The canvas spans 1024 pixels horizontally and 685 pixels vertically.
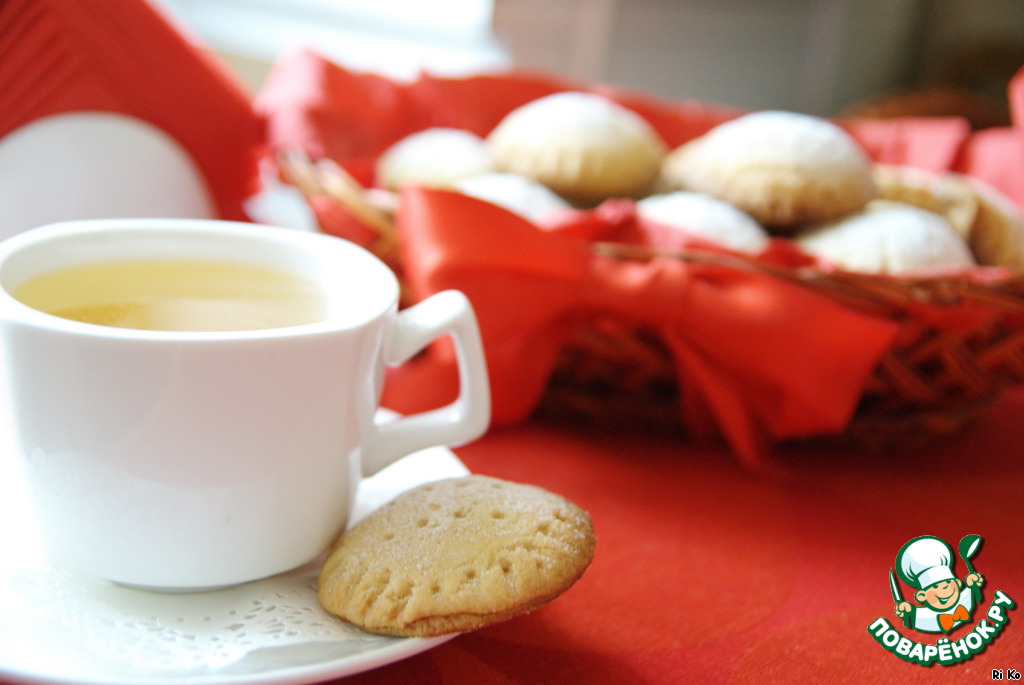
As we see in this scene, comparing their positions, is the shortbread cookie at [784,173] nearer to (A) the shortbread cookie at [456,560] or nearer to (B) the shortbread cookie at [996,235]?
(B) the shortbread cookie at [996,235]

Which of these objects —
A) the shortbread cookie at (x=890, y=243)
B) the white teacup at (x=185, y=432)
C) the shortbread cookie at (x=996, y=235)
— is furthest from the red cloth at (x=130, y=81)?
the shortbread cookie at (x=996, y=235)

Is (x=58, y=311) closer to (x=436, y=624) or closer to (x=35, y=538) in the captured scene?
(x=35, y=538)

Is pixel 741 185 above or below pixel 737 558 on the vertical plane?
above

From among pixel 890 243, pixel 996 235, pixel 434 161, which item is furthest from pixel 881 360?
pixel 434 161

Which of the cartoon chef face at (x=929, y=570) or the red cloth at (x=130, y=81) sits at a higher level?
the red cloth at (x=130, y=81)

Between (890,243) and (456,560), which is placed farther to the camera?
(890,243)

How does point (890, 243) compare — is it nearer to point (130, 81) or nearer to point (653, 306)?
point (653, 306)

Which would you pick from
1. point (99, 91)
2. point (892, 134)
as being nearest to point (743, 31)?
point (892, 134)
